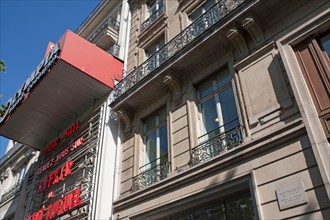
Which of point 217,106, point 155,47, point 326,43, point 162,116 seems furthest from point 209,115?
point 155,47

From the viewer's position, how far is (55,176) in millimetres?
11953

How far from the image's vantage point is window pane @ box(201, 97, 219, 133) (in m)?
7.62

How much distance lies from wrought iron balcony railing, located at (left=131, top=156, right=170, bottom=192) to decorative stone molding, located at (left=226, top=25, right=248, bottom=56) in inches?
142

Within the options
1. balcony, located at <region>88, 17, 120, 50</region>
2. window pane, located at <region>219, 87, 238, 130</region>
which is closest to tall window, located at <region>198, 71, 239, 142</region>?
window pane, located at <region>219, 87, 238, 130</region>

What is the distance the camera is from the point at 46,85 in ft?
38.2

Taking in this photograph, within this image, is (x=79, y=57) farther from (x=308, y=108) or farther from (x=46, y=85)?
(x=308, y=108)

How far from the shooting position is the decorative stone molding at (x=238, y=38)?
7.50 metres

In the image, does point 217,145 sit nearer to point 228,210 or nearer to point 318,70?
point 228,210

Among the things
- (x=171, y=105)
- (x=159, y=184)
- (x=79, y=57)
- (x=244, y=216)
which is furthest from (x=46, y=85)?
(x=244, y=216)

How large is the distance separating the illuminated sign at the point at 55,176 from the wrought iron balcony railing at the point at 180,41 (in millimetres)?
3245

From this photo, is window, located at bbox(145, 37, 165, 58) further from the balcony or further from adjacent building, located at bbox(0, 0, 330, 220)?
the balcony

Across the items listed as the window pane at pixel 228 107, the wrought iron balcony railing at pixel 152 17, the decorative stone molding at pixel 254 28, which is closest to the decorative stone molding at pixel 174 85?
the window pane at pixel 228 107

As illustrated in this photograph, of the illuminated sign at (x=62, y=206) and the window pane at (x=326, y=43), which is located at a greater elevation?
the window pane at (x=326, y=43)

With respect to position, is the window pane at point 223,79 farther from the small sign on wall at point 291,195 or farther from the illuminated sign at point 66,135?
the illuminated sign at point 66,135
